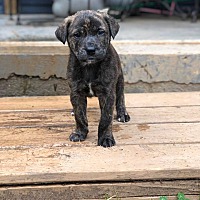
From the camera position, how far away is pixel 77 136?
3205 millimetres

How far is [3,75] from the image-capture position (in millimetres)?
4238

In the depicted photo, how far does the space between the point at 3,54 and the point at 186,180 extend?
2.00 meters

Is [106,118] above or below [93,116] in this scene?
above

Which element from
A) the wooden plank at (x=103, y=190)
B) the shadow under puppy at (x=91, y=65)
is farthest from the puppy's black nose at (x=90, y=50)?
the wooden plank at (x=103, y=190)

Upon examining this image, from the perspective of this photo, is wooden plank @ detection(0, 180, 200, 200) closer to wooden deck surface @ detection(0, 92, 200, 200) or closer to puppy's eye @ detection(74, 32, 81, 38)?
wooden deck surface @ detection(0, 92, 200, 200)

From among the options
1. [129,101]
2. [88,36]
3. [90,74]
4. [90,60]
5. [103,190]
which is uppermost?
[88,36]

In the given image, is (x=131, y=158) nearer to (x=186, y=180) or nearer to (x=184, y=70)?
(x=186, y=180)

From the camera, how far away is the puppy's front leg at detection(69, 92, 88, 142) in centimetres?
314

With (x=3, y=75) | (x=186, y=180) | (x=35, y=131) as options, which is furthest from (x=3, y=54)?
(x=186, y=180)

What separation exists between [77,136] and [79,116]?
129mm

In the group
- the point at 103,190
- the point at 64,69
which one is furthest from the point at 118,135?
the point at 64,69

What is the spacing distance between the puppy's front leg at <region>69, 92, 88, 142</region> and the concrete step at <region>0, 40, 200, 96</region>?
111 centimetres

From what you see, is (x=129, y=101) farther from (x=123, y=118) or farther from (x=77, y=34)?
(x=77, y=34)

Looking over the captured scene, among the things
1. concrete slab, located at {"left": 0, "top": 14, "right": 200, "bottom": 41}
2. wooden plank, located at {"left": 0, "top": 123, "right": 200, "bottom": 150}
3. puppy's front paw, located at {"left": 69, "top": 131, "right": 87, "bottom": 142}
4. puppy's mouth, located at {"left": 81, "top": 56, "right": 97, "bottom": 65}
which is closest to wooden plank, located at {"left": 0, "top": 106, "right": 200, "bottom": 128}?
wooden plank, located at {"left": 0, "top": 123, "right": 200, "bottom": 150}
